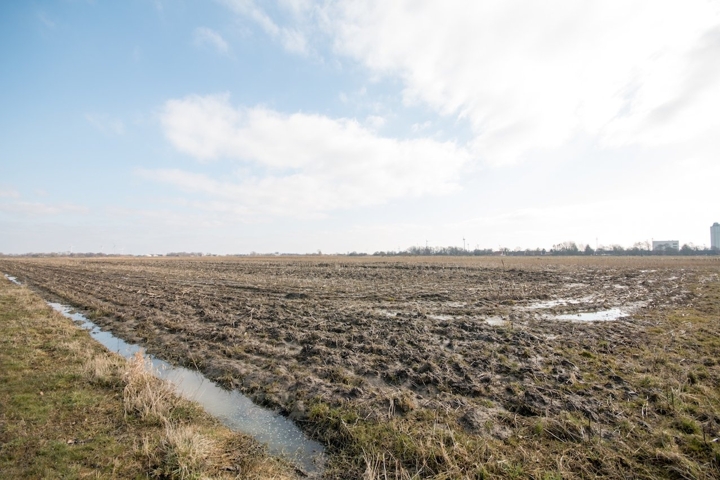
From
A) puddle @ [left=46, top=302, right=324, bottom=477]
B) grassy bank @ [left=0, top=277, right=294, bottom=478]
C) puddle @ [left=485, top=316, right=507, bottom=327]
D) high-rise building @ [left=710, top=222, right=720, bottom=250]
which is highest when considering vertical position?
high-rise building @ [left=710, top=222, right=720, bottom=250]

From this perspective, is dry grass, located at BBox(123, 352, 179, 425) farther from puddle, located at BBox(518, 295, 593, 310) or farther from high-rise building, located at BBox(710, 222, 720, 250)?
high-rise building, located at BBox(710, 222, 720, 250)

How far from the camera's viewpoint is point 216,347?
10336 mm

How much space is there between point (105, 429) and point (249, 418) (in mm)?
2314

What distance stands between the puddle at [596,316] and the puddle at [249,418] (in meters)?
12.8

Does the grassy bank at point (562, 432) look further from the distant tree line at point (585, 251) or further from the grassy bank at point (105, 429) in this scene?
the distant tree line at point (585, 251)

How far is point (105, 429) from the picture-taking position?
214 inches

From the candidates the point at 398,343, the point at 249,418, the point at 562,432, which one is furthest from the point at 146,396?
the point at 562,432

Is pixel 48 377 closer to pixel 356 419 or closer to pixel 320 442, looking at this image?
pixel 320 442

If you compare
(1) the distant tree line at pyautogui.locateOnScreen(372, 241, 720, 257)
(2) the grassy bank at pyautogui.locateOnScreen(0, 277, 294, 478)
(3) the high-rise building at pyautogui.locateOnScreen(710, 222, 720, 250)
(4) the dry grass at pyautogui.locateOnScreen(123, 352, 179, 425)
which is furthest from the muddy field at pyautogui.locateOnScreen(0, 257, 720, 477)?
(3) the high-rise building at pyautogui.locateOnScreen(710, 222, 720, 250)

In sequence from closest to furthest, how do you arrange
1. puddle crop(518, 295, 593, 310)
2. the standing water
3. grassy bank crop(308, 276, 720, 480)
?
grassy bank crop(308, 276, 720, 480) → the standing water → puddle crop(518, 295, 593, 310)

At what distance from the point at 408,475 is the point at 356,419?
1619 mm

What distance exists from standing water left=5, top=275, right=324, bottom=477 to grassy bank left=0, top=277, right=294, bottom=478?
0.30 m

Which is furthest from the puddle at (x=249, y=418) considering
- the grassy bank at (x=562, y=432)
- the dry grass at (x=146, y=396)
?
the dry grass at (x=146, y=396)

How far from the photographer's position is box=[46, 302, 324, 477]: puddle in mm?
5137
